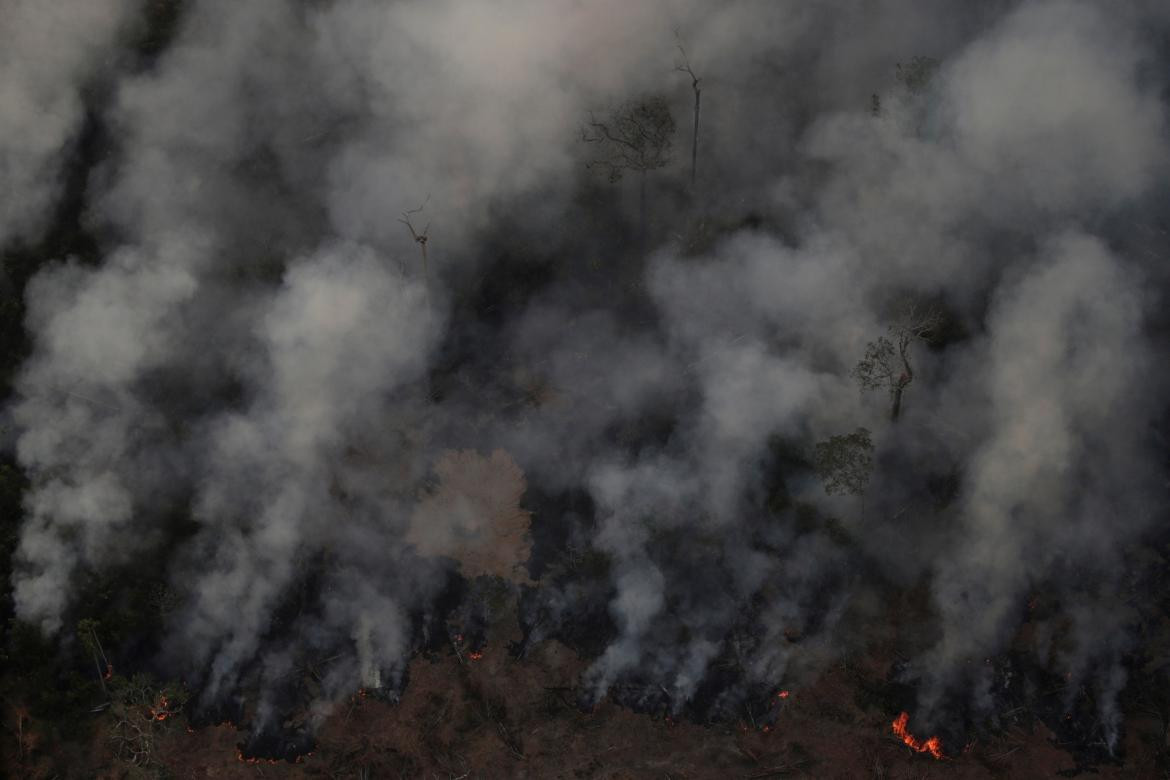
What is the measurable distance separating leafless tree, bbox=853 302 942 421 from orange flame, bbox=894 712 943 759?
253 inches

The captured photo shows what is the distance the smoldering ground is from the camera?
20.4 metres

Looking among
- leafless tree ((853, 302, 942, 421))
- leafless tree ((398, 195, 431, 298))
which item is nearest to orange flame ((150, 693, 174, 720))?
leafless tree ((398, 195, 431, 298))

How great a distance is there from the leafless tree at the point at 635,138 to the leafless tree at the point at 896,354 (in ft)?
22.0

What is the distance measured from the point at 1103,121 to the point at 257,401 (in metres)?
20.5

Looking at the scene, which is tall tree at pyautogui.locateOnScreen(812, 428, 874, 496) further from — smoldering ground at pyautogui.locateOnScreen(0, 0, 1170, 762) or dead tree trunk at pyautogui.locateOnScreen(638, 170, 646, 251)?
dead tree trunk at pyautogui.locateOnScreen(638, 170, 646, 251)

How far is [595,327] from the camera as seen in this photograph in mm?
23688

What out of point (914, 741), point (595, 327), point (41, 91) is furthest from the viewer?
point (41, 91)

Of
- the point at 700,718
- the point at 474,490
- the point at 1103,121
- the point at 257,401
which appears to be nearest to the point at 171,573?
the point at 257,401

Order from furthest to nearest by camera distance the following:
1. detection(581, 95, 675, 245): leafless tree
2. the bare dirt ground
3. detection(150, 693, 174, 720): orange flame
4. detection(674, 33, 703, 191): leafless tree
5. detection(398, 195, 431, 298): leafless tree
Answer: detection(674, 33, 703, 191): leafless tree → detection(398, 195, 431, 298): leafless tree → detection(581, 95, 675, 245): leafless tree → detection(150, 693, 174, 720): orange flame → the bare dirt ground

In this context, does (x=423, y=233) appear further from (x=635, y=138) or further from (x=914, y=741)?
(x=914, y=741)

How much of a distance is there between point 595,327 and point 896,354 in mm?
7179

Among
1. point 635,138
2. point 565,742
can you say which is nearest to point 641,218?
point 635,138

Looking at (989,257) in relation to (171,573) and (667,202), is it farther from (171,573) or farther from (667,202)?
(171,573)

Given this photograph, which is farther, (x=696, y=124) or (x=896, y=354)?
(x=696, y=124)
